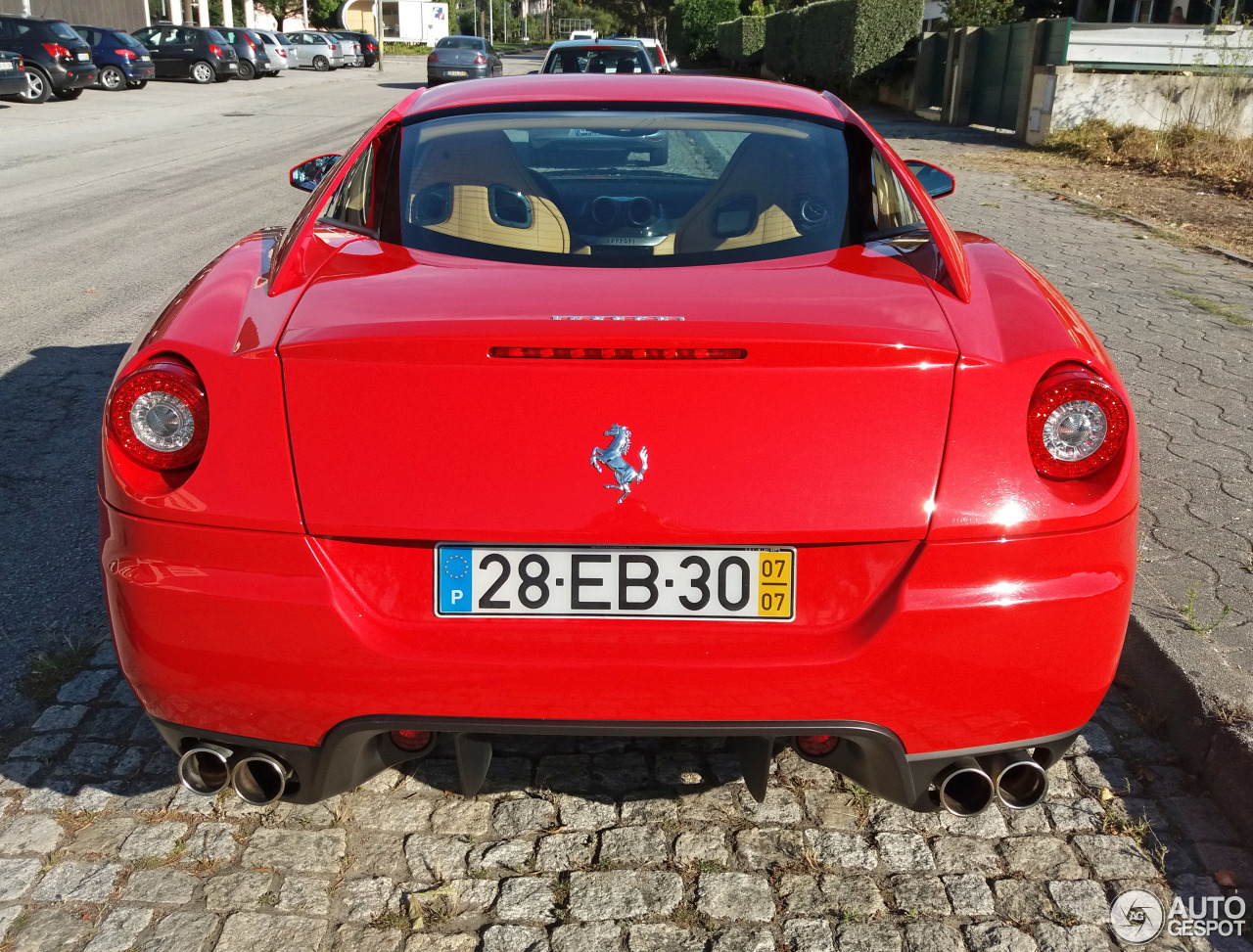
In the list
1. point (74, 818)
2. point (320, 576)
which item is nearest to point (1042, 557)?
point (320, 576)

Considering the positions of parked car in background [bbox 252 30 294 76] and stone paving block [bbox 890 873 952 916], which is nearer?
stone paving block [bbox 890 873 952 916]

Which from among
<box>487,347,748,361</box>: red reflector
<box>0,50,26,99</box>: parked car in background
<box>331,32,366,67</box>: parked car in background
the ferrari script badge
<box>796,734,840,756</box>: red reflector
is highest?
<box>487,347,748,361</box>: red reflector

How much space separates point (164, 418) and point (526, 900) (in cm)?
117

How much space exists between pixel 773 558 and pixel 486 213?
130cm

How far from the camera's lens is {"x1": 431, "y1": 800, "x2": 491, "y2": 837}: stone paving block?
2564 millimetres

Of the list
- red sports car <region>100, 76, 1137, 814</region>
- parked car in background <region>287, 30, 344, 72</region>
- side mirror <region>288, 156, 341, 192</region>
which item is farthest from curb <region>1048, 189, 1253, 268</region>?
parked car in background <region>287, 30, 344, 72</region>

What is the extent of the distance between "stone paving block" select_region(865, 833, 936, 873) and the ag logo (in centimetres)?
36

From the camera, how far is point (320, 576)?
202cm

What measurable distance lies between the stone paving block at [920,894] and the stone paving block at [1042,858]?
19 centimetres

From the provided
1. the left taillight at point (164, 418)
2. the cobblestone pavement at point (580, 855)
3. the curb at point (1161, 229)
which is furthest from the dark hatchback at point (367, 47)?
the left taillight at point (164, 418)

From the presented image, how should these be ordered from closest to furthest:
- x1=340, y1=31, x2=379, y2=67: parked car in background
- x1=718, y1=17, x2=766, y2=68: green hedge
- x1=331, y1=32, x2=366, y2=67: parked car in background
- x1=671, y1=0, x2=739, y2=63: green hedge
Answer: x1=718, y1=17, x2=766, y2=68: green hedge < x1=671, y1=0, x2=739, y2=63: green hedge < x1=331, y1=32, x2=366, y2=67: parked car in background < x1=340, y1=31, x2=379, y2=67: parked car in background

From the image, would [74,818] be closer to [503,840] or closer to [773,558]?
[503,840]

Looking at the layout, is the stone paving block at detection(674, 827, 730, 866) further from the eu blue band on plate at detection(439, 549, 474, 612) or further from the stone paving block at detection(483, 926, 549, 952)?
the eu blue band on plate at detection(439, 549, 474, 612)

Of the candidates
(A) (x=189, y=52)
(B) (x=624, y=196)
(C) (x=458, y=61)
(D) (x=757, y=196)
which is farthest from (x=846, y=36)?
(D) (x=757, y=196)
